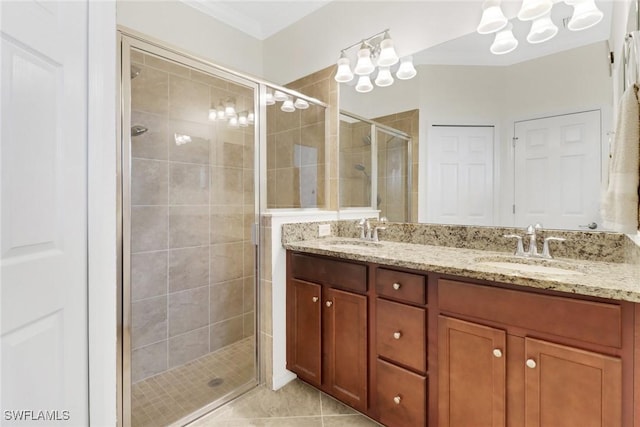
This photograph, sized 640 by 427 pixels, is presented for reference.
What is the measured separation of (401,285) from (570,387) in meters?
0.66

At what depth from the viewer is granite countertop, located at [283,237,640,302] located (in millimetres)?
972

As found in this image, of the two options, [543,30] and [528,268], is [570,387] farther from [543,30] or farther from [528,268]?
[543,30]

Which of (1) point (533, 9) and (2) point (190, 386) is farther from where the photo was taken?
(2) point (190, 386)

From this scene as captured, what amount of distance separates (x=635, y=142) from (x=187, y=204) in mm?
2115

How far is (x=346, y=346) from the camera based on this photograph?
1650mm

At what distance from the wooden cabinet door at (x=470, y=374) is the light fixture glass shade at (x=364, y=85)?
5.39ft

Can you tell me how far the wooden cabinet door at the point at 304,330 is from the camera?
5.87 feet

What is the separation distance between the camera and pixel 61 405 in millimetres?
1021

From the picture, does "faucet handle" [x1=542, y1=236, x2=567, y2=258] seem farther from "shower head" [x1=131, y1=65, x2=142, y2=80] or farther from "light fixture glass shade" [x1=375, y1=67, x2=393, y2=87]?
"shower head" [x1=131, y1=65, x2=142, y2=80]

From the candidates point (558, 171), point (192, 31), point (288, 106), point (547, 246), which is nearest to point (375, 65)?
point (288, 106)

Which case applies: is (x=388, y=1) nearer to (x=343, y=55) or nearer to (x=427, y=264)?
(x=343, y=55)

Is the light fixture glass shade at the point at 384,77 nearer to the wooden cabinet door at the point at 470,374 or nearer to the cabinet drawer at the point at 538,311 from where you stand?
the cabinet drawer at the point at 538,311

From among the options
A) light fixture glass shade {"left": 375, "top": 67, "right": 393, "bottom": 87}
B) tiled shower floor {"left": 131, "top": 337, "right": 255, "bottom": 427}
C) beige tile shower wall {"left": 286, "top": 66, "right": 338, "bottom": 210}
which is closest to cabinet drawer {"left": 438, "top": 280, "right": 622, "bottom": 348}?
beige tile shower wall {"left": 286, "top": 66, "right": 338, "bottom": 210}

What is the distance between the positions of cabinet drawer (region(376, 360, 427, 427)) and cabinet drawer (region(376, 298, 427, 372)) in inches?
2.0
